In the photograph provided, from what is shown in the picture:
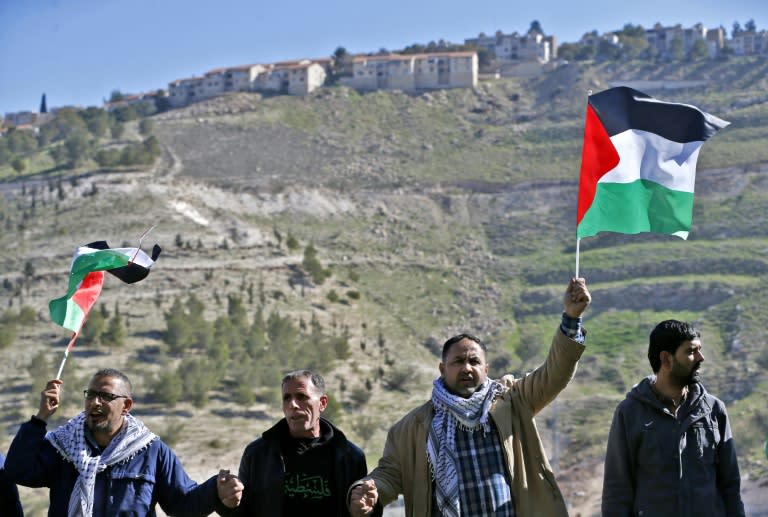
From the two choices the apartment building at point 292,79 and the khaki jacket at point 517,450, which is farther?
the apartment building at point 292,79

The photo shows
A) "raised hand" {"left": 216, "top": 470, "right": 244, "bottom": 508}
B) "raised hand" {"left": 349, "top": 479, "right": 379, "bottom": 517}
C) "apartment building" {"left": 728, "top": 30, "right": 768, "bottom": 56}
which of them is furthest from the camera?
"apartment building" {"left": 728, "top": 30, "right": 768, "bottom": 56}

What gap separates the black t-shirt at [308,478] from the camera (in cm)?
582

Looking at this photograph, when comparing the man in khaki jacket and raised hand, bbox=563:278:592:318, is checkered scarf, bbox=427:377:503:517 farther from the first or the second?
raised hand, bbox=563:278:592:318

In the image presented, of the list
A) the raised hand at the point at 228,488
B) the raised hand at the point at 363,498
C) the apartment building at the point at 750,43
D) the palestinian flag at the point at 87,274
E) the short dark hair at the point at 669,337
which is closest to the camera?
the raised hand at the point at 363,498

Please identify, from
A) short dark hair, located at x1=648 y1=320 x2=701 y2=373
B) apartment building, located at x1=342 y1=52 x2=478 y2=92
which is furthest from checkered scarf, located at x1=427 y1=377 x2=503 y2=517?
apartment building, located at x1=342 y1=52 x2=478 y2=92

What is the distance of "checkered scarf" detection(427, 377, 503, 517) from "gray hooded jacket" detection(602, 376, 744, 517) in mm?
663

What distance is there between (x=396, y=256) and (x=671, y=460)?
61.8m

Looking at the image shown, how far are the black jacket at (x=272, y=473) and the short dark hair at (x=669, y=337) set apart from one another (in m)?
1.50

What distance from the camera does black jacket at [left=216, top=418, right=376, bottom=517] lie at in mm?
5816

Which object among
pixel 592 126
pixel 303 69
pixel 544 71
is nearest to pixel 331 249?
pixel 303 69

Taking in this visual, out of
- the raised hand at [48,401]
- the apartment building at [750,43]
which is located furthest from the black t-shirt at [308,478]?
the apartment building at [750,43]

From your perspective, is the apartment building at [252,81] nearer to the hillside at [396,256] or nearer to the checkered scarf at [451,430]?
the hillside at [396,256]

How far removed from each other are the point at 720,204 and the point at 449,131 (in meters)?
29.3

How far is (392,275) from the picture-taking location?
211 feet
